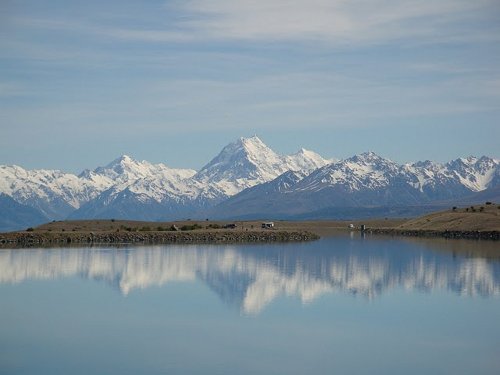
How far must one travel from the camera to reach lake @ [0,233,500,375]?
4216cm

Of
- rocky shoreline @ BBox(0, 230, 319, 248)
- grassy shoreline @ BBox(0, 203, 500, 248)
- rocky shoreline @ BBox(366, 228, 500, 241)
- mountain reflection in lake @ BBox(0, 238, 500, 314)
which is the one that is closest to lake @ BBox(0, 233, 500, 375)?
mountain reflection in lake @ BBox(0, 238, 500, 314)

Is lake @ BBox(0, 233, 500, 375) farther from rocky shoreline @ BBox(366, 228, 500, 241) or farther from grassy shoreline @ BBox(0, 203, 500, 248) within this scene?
rocky shoreline @ BBox(366, 228, 500, 241)

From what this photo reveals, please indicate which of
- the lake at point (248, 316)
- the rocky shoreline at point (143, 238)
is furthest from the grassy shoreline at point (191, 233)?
the lake at point (248, 316)

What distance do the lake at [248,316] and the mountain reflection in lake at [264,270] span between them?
7.6 inches

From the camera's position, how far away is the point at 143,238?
479 feet

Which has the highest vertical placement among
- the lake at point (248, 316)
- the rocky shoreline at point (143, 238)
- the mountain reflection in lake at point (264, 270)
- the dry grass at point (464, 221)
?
the dry grass at point (464, 221)

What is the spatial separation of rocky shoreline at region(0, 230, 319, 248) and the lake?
Result: 3920 cm

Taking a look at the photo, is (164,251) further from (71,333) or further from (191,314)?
(71,333)

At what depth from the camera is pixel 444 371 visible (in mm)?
40156

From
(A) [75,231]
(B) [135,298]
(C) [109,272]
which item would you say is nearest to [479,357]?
(B) [135,298]

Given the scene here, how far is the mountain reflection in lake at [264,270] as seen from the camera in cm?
7050

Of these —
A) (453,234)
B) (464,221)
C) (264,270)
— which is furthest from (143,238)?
A: (464,221)

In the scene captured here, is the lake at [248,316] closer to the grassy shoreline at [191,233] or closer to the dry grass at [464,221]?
the grassy shoreline at [191,233]

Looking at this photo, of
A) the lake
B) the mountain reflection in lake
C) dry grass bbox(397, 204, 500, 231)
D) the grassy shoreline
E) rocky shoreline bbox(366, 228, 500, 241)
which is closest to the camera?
the lake
